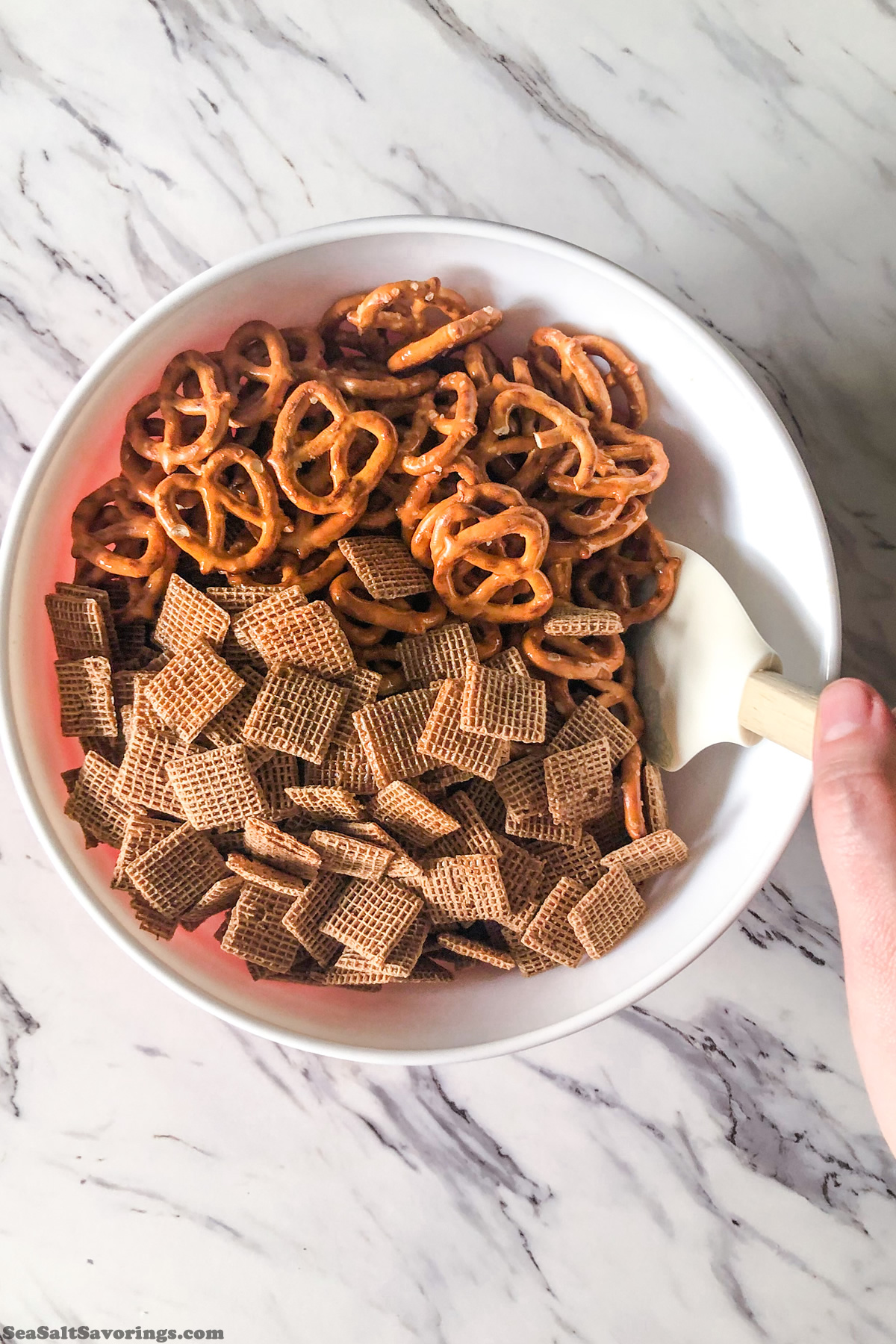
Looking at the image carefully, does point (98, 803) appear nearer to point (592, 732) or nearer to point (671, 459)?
point (592, 732)

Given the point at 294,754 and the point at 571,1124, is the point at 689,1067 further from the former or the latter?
the point at 294,754

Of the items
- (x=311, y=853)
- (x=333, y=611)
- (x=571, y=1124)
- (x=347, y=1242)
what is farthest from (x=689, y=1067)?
(x=333, y=611)

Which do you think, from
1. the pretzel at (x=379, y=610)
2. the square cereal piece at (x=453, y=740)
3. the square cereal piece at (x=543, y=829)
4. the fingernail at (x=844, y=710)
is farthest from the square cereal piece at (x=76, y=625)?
the fingernail at (x=844, y=710)

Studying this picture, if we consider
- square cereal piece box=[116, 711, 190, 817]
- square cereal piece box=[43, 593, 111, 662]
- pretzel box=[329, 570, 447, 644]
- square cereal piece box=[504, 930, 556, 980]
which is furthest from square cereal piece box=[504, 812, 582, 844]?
square cereal piece box=[43, 593, 111, 662]

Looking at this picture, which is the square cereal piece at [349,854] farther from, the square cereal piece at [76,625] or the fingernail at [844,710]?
the fingernail at [844,710]

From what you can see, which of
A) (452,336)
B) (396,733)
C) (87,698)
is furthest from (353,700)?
(452,336)

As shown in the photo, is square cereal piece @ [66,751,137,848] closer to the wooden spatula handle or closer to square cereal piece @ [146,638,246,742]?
square cereal piece @ [146,638,246,742]
